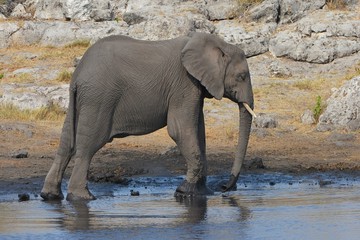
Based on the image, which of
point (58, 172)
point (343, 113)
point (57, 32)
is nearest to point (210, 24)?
point (57, 32)

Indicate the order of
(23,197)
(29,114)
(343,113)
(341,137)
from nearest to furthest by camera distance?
1. (23,197)
2. (341,137)
3. (343,113)
4. (29,114)

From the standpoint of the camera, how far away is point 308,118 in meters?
17.9

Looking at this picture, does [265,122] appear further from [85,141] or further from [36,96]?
[85,141]

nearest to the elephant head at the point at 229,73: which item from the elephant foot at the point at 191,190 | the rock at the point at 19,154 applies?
the elephant foot at the point at 191,190

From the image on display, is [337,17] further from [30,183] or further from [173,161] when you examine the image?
[30,183]

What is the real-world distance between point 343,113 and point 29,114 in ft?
17.7

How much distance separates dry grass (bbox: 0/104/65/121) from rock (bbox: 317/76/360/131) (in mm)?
4560

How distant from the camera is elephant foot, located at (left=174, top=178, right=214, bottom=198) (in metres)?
11.6

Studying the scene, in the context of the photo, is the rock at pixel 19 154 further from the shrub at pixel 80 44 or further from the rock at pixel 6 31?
the rock at pixel 6 31

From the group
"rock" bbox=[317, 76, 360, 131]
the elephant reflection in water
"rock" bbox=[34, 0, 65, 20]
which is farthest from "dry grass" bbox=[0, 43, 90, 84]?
the elephant reflection in water

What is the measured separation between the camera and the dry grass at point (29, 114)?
17.5 m

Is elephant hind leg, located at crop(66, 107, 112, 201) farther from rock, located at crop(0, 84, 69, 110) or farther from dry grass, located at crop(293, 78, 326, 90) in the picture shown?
dry grass, located at crop(293, 78, 326, 90)

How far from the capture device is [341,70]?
22.0 m

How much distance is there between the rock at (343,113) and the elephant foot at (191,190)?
590 centimetres
